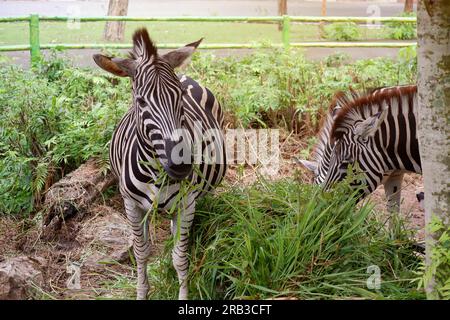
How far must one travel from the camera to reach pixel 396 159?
6.22 meters

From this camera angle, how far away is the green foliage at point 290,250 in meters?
4.57

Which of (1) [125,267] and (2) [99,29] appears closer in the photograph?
(1) [125,267]

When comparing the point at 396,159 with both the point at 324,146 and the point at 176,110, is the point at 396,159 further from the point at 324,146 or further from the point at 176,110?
the point at 176,110

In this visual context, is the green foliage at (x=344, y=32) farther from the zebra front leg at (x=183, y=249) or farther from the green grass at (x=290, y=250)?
the zebra front leg at (x=183, y=249)

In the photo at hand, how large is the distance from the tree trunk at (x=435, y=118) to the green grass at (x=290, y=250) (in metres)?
0.42

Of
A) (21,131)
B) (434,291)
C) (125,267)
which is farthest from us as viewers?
(21,131)

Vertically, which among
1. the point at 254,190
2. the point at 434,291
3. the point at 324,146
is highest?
the point at 324,146

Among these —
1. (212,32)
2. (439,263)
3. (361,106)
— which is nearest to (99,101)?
(361,106)

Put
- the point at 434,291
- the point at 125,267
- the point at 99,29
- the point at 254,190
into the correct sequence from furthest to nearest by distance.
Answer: the point at 99,29 → the point at 125,267 → the point at 254,190 → the point at 434,291

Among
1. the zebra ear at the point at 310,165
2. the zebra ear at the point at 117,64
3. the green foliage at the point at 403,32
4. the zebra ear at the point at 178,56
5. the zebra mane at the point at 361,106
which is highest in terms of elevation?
the green foliage at the point at 403,32

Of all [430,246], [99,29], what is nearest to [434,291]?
[430,246]

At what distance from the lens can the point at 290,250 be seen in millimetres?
4703

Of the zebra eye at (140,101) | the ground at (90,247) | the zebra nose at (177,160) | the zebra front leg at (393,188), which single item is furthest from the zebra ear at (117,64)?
the zebra front leg at (393,188)

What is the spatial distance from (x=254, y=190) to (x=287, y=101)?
417 cm
